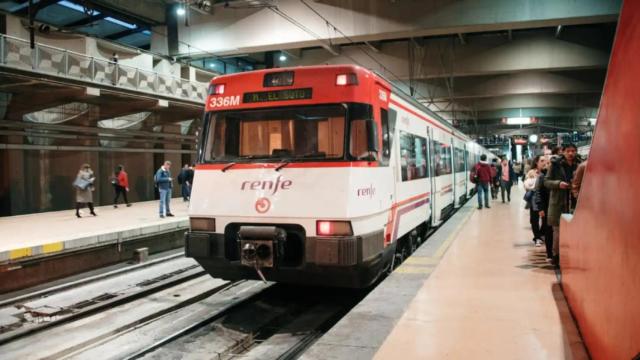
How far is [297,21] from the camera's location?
17.4 meters

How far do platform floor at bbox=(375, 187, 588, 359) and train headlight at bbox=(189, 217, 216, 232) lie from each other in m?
2.62

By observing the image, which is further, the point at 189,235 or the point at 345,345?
the point at 189,235

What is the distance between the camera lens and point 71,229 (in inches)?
484

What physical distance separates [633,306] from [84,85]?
1448 cm

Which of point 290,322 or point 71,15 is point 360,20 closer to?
point 290,322

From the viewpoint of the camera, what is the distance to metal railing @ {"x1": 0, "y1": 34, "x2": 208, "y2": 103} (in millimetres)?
12227

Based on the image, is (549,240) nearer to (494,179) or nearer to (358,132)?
(358,132)

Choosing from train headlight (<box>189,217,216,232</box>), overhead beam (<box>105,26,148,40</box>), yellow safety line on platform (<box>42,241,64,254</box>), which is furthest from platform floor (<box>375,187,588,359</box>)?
overhead beam (<box>105,26,148,40</box>)

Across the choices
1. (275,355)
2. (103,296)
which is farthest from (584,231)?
(103,296)

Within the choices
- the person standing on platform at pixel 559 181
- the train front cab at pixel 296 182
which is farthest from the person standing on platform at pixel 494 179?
the train front cab at pixel 296 182

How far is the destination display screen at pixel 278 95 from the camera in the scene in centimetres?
646

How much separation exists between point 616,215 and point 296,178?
12.1 ft

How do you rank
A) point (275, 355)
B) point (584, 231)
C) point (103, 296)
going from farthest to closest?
point (103, 296) → point (275, 355) → point (584, 231)

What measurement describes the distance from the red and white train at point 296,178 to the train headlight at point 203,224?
0.01m
